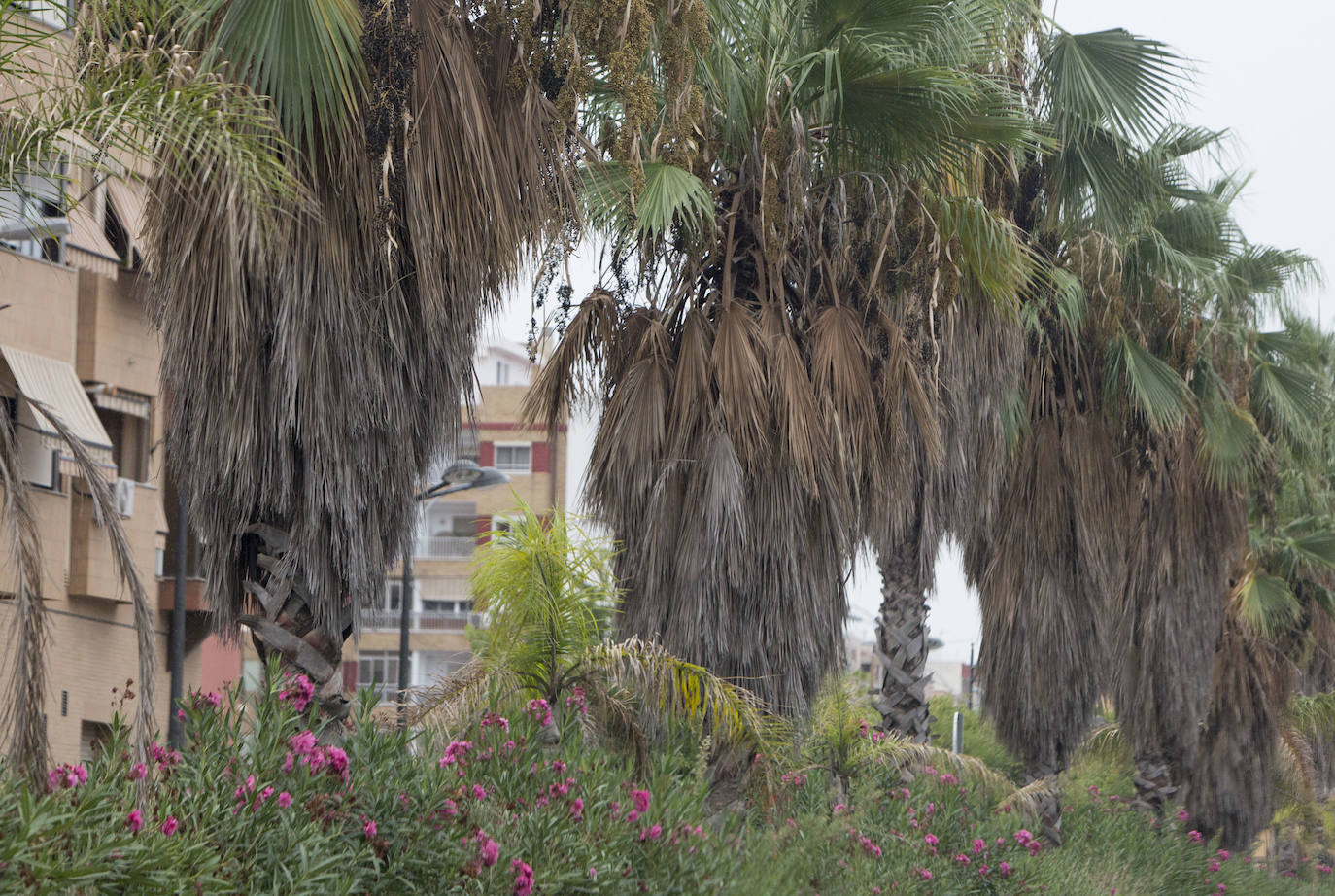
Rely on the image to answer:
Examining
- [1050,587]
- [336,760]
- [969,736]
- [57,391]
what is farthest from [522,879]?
[969,736]

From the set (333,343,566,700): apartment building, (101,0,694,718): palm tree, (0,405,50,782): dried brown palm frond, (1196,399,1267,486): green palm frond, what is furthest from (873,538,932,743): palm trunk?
(333,343,566,700): apartment building

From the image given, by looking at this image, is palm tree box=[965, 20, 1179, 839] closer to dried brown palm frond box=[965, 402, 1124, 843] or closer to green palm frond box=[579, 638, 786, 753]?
dried brown palm frond box=[965, 402, 1124, 843]

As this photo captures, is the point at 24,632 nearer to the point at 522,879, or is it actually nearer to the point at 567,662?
the point at 522,879

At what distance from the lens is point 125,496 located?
20.1m

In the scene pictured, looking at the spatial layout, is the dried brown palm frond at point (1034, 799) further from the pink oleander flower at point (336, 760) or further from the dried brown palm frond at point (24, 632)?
the dried brown palm frond at point (24, 632)

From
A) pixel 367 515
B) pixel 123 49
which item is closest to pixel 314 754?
pixel 367 515

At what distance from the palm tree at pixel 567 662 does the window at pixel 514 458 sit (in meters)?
53.0

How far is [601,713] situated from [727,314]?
306 centimetres

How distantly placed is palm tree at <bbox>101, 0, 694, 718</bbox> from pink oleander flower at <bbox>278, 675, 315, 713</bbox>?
33.2 inches

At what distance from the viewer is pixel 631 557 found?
12000mm

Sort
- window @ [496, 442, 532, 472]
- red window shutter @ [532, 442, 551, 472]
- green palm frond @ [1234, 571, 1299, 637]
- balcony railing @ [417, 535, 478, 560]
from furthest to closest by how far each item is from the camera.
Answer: balcony railing @ [417, 535, 478, 560] < window @ [496, 442, 532, 472] < red window shutter @ [532, 442, 551, 472] < green palm frond @ [1234, 571, 1299, 637]

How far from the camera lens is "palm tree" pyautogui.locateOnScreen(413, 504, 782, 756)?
1065 cm

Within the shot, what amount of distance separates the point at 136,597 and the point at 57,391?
1192 centimetres

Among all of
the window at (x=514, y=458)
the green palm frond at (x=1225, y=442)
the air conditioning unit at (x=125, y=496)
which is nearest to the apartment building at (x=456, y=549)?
the window at (x=514, y=458)
